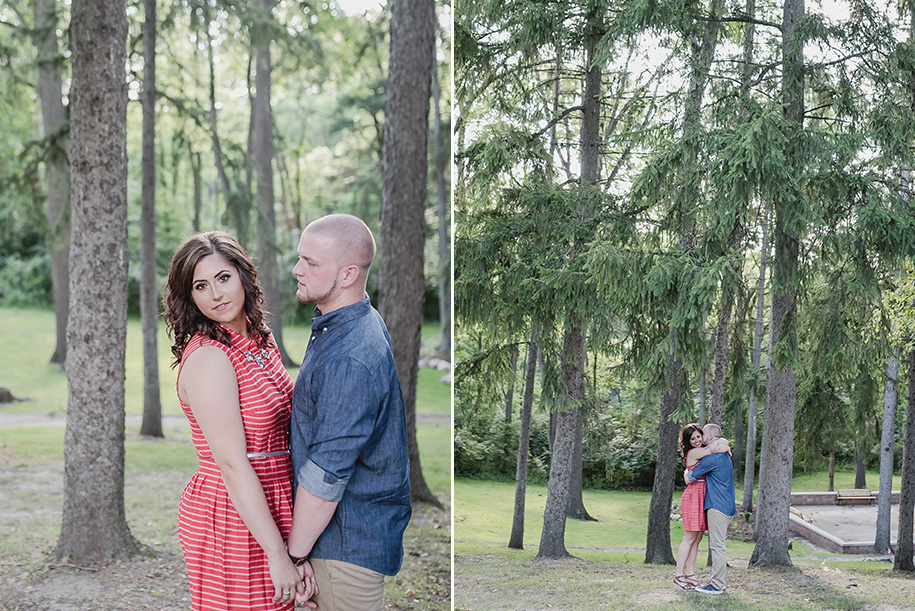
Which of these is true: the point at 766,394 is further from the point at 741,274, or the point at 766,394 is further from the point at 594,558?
the point at 594,558

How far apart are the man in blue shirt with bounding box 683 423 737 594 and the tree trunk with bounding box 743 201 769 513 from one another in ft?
0.20

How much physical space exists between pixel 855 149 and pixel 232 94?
623 inches

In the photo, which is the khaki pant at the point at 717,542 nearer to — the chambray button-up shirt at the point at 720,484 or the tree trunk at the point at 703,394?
the chambray button-up shirt at the point at 720,484

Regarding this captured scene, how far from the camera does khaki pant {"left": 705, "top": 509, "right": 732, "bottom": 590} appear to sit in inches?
134

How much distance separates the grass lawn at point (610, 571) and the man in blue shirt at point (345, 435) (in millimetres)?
1990

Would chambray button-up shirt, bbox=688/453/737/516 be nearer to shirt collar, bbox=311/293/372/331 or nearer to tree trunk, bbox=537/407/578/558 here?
tree trunk, bbox=537/407/578/558

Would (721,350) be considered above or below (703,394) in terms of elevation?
above

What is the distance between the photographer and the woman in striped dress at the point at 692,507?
3432mm

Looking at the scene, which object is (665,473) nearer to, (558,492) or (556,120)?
(558,492)

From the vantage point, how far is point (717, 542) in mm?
3428

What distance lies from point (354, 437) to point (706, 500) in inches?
89.1

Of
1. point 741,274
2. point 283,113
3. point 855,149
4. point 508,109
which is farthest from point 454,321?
point 283,113

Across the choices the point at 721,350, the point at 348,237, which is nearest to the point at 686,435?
the point at 721,350

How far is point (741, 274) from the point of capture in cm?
337
